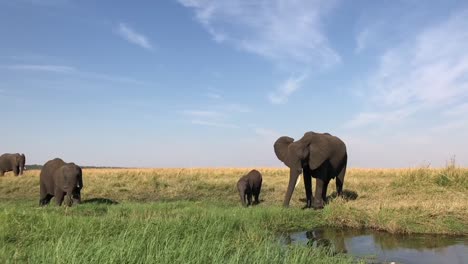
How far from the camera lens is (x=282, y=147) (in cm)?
1741

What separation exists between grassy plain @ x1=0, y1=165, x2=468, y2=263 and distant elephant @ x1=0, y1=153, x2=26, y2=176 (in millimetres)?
11560

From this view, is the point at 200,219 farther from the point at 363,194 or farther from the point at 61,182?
the point at 363,194

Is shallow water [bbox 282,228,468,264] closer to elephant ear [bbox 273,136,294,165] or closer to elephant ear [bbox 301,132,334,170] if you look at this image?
elephant ear [bbox 301,132,334,170]

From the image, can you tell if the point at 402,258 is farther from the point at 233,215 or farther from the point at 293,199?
the point at 293,199

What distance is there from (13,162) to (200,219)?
1278 inches

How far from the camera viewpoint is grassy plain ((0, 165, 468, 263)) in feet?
20.6

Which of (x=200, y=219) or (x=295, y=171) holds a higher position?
(x=295, y=171)

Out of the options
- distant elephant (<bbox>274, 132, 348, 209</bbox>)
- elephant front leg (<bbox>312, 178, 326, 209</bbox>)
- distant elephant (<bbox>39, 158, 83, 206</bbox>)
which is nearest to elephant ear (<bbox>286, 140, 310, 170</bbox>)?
distant elephant (<bbox>274, 132, 348, 209</bbox>)

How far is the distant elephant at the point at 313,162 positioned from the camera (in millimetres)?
15477

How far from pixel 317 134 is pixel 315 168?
147 cm

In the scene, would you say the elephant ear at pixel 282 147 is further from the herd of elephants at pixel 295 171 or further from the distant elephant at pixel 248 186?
the distant elephant at pixel 248 186

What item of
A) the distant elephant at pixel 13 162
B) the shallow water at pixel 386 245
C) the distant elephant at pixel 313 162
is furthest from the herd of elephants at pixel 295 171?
the distant elephant at pixel 13 162

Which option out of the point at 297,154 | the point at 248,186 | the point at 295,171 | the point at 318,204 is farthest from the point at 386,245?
the point at 248,186

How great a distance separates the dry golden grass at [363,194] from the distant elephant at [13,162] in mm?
10069
